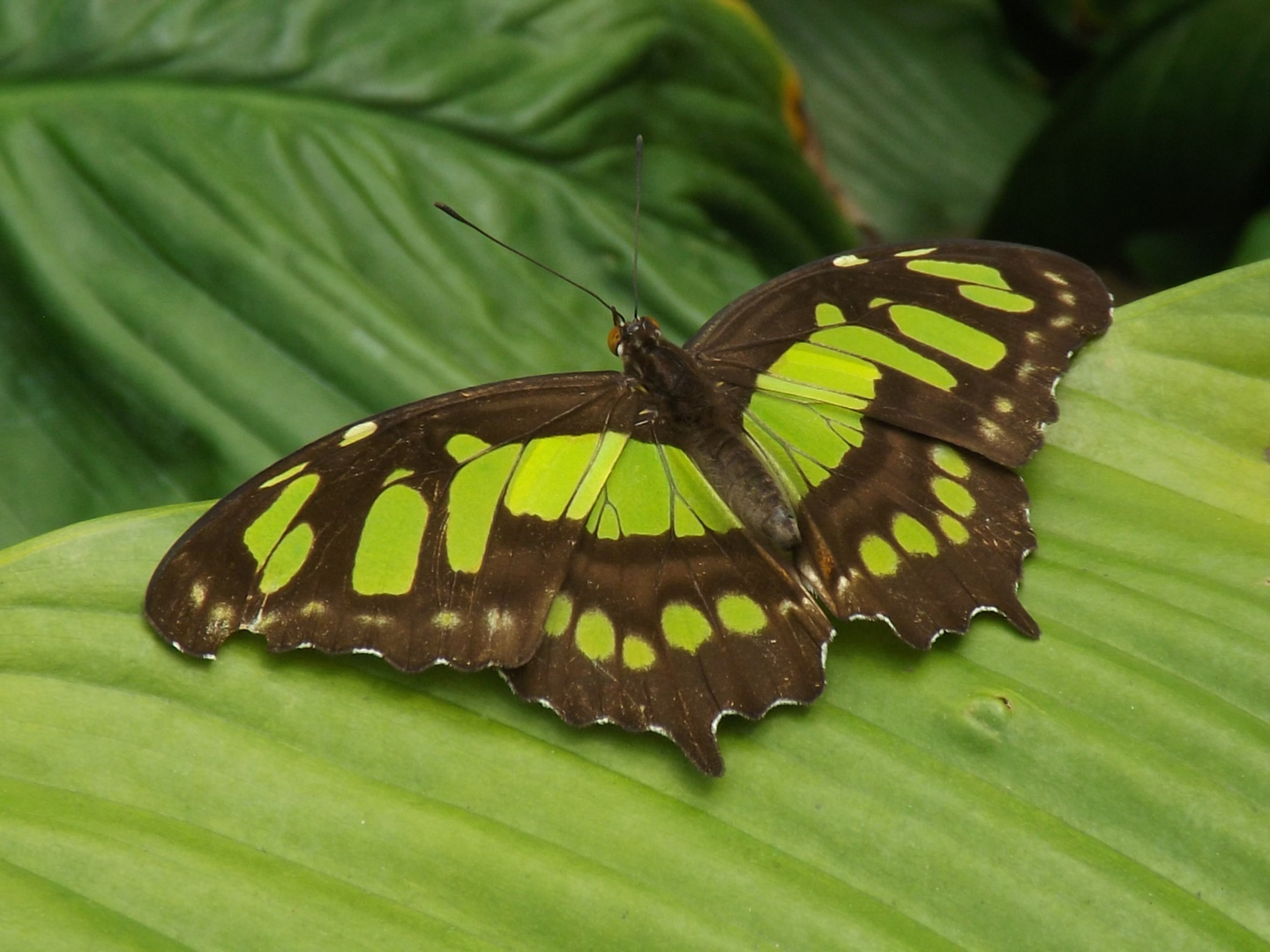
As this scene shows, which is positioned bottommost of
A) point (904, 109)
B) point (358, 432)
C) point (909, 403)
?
point (904, 109)

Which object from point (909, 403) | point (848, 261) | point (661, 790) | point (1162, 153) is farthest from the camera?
point (1162, 153)

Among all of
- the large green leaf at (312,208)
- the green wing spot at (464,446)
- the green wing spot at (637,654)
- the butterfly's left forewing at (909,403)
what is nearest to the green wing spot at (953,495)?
the butterfly's left forewing at (909,403)

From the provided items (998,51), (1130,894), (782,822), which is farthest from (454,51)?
(998,51)

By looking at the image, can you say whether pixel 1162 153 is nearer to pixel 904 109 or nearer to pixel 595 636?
pixel 904 109

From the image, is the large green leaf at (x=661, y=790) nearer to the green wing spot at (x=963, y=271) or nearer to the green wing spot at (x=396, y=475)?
the green wing spot at (x=396, y=475)

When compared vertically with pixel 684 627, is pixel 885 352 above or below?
above

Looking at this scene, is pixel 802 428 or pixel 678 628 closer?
pixel 678 628

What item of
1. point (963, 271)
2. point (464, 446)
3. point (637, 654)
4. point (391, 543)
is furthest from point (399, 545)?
point (963, 271)

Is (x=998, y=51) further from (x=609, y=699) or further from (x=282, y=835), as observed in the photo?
(x=282, y=835)
